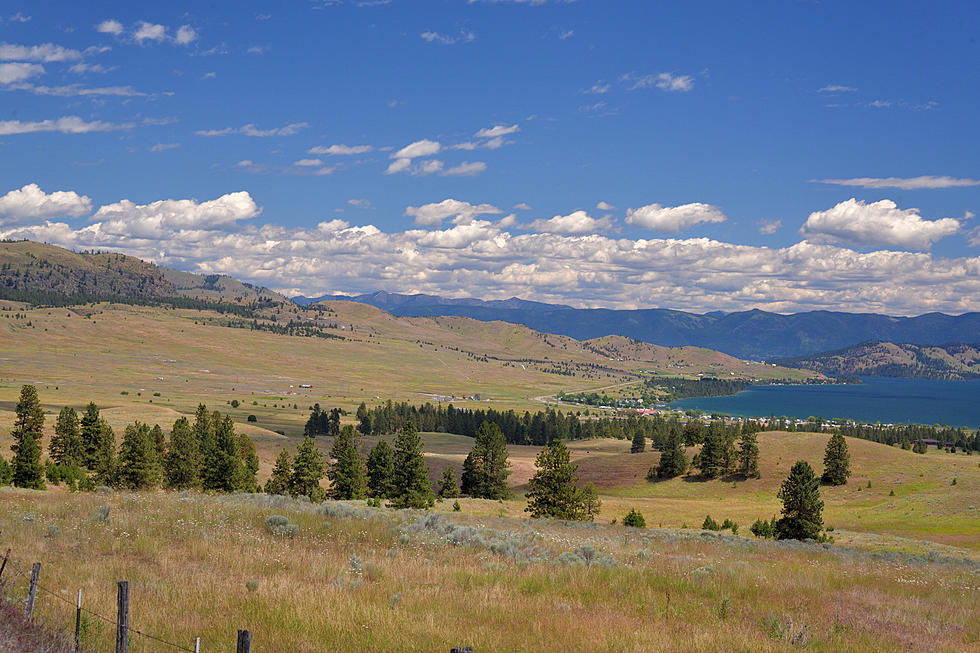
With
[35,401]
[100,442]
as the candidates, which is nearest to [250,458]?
[100,442]

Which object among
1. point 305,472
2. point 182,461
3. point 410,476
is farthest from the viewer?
point 182,461

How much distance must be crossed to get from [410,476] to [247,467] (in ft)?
87.2

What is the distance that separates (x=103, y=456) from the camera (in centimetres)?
7612

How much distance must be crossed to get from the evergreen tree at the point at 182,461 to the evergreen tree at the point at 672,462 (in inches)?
3217

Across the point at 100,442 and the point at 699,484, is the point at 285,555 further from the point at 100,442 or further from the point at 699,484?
the point at 699,484

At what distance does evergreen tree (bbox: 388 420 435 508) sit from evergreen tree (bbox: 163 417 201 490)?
25177 mm

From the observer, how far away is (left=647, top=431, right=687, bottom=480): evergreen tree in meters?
122

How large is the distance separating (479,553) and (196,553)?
7094 mm

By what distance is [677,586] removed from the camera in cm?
1419

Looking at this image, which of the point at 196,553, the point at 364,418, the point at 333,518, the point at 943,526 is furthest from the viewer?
the point at 364,418

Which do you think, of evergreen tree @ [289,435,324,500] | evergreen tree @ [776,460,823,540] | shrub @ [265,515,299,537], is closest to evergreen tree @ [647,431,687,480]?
evergreen tree @ [776,460,823,540]

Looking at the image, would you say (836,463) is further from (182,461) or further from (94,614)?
(94,614)

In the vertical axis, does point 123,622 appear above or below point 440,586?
above

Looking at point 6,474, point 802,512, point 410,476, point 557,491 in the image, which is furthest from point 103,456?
point 802,512
